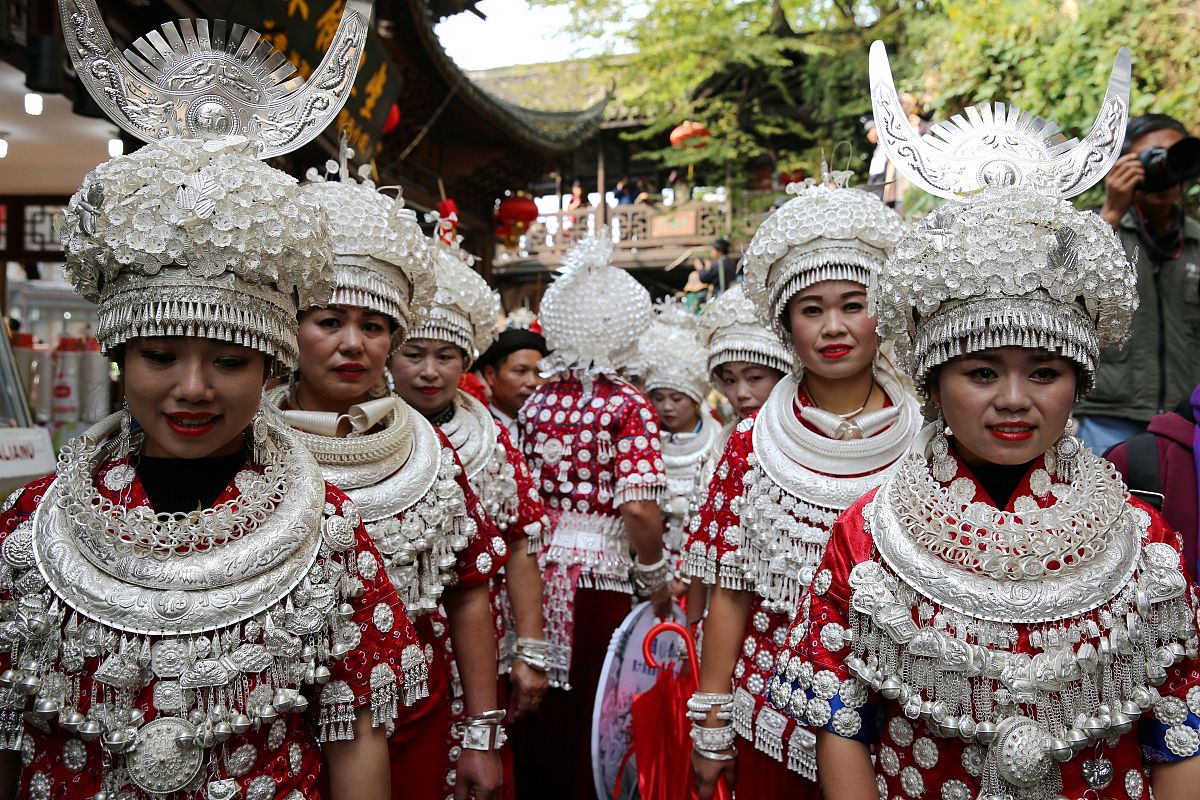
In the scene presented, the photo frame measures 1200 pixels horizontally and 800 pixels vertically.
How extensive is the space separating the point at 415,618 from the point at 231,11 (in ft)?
15.5

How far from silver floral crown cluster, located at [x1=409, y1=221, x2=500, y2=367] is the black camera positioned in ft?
8.75

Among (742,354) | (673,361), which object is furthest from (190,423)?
(673,361)

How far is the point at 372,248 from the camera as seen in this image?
2.62 meters

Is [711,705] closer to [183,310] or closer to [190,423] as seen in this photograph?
[190,423]

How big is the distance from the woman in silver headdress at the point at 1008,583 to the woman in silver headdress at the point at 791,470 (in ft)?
2.19

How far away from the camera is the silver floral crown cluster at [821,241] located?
2832 millimetres

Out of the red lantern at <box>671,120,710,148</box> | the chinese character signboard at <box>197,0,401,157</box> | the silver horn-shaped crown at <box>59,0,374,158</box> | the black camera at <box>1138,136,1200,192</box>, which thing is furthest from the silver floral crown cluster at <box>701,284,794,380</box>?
the red lantern at <box>671,120,710,148</box>

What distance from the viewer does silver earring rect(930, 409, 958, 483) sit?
80.4 inches

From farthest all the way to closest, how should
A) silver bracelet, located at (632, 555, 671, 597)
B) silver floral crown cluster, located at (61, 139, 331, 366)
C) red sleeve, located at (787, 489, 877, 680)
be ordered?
silver bracelet, located at (632, 555, 671, 597)
red sleeve, located at (787, 489, 877, 680)
silver floral crown cluster, located at (61, 139, 331, 366)

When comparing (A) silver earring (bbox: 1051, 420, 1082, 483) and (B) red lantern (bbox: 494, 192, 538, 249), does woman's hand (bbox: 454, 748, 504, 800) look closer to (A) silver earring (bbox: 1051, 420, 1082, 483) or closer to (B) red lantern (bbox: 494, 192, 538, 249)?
(A) silver earring (bbox: 1051, 420, 1082, 483)

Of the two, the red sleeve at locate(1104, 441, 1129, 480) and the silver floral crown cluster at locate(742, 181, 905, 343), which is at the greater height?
the silver floral crown cluster at locate(742, 181, 905, 343)

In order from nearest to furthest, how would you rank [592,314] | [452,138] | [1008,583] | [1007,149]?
[1008,583] < [1007,149] < [592,314] < [452,138]

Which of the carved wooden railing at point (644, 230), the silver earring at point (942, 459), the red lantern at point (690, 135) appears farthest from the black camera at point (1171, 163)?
the carved wooden railing at point (644, 230)

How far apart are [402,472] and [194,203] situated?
42.6 inches
